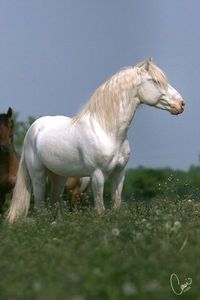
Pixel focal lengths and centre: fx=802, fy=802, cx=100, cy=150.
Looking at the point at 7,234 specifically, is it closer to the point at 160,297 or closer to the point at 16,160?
the point at 160,297

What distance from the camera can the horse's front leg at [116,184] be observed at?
36.4ft

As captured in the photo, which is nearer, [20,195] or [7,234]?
[7,234]

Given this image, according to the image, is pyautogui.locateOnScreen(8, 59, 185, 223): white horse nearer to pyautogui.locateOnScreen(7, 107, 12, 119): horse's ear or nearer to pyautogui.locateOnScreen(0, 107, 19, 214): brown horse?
pyautogui.locateOnScreen(0, 107, 19, 214): brown horse

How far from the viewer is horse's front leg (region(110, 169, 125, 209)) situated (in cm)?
1109

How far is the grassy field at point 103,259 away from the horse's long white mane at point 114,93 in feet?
7.54

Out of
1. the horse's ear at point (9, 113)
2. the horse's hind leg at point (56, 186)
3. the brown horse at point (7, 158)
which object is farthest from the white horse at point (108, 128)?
the horse's ear at point (9, 113)

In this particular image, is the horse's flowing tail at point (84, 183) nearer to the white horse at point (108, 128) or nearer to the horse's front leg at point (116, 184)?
the white horse at point (108, 128)

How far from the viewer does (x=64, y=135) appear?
11531 millimetres

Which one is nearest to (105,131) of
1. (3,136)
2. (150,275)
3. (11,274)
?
(3,136)

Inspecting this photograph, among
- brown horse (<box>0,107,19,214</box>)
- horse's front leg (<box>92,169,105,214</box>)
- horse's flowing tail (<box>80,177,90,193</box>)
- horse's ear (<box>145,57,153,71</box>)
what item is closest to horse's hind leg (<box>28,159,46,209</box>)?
brown horse (<box>0,107,19,214</box>)

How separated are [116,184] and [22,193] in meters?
2.24

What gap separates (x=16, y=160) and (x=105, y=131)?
381 centimetres

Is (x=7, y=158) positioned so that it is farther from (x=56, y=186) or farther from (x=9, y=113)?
(x=56, y=186)

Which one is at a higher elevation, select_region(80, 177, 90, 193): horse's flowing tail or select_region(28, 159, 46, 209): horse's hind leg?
select_region(28, 159, 46, 209): horse's hind leg
